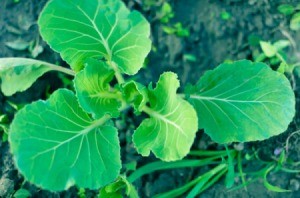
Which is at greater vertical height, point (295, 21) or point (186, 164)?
point (295, 21)

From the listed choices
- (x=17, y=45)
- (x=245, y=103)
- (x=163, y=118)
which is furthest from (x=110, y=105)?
(x=17, y=45)

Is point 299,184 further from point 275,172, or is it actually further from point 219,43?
point 219,43

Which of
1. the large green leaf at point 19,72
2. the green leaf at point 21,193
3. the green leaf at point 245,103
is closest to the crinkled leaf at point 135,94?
the green leaf at point 245,103

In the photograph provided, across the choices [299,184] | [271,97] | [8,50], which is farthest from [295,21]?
[8,50]

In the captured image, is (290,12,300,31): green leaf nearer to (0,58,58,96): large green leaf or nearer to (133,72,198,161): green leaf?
(133,72,198,161): green leaf

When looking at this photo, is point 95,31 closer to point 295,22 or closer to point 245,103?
point 245,103

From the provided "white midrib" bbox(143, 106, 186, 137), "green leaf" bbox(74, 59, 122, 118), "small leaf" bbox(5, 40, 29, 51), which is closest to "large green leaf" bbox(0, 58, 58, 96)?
"small leaf" bbox(5, 40, 29, 51)

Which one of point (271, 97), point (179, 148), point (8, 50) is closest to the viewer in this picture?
point (179, 148)

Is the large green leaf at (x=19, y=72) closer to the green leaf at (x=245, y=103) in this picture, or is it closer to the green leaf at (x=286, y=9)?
the green leaf at (x=245, y=103)
